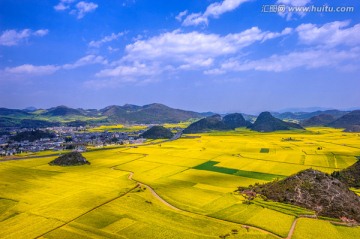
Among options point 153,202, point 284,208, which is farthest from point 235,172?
point 153,202

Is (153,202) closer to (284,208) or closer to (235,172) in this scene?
(284,208)

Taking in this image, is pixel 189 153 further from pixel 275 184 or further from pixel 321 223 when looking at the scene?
pixel 321 223

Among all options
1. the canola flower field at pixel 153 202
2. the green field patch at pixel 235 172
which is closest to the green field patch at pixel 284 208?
the canola flower field at pixel 153 202

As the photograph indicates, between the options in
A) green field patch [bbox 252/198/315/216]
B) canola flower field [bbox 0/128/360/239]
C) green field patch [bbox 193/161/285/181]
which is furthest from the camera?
green field patch [bbox 193/161/285/181]

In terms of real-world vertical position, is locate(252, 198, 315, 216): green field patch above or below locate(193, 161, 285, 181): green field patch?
below

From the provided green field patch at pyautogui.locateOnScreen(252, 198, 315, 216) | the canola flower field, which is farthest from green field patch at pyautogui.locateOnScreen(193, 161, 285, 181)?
green field patch at pyautogui.locateOnScreen(252, 198, 315, 216)

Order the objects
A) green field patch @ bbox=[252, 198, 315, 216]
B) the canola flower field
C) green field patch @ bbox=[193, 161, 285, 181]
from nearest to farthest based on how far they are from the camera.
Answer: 1. the canola flower field
2. green field patch @ bbox=[252, 198, 315, 216]
3. green field patch @ bbox=[193, 161, 285, 181]

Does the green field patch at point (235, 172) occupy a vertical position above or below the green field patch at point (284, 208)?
above

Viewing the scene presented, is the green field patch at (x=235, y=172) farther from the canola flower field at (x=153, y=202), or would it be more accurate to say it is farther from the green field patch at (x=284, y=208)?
the green field patch at (x=284, y=208)

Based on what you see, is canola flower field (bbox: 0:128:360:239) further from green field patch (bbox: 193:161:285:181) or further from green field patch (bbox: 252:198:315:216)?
green field patch (bbox: 193:161:285:181)

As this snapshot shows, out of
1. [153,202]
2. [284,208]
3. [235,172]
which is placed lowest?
[284,208]
